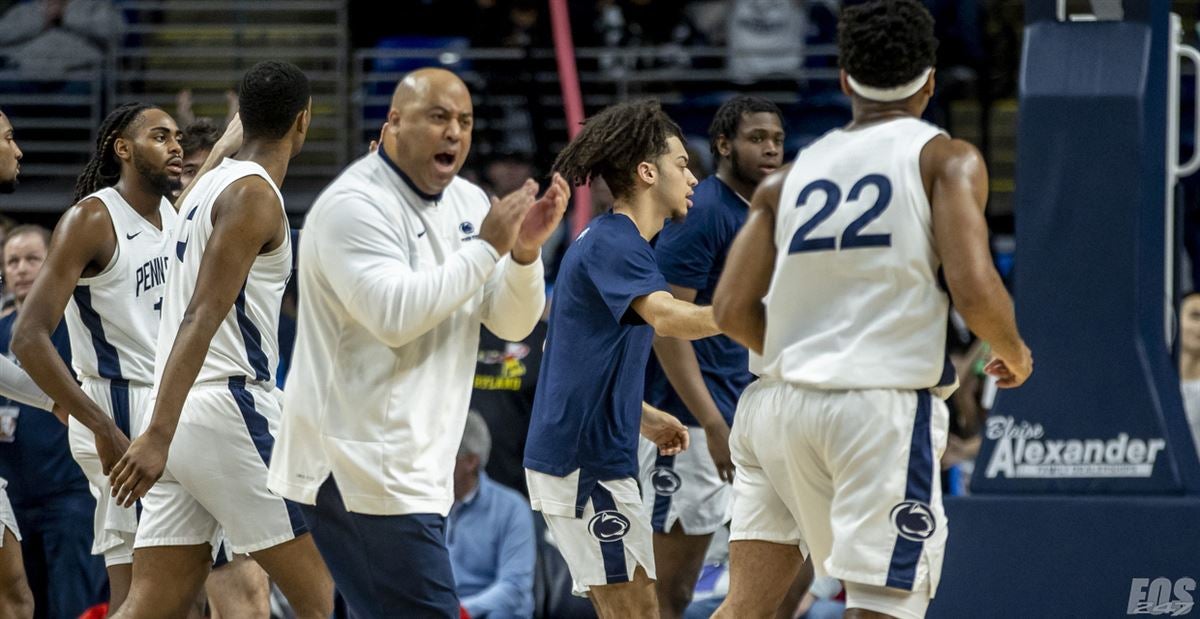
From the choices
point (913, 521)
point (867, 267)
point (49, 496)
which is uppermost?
point (867, 267)

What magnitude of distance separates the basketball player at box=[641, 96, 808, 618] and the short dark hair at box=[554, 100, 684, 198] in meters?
0.80

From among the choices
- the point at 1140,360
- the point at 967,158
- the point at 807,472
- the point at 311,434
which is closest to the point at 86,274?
the point at 311,434

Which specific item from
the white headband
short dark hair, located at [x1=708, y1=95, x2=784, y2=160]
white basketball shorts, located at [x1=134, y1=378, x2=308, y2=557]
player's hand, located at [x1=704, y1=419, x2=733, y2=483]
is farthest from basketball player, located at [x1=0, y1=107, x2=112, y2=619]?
the white headband

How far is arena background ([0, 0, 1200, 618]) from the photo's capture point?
564 centimetres

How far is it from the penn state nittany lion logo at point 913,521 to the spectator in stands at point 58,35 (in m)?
9.37

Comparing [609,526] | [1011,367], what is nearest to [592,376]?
[609,526]

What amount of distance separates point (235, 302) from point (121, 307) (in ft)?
2.89

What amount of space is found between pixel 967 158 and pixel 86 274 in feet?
10.4

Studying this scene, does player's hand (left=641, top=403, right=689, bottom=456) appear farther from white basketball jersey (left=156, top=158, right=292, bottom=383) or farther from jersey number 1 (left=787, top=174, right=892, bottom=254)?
jersey number 1 (left=787, top=174, right=892, bottom=254)

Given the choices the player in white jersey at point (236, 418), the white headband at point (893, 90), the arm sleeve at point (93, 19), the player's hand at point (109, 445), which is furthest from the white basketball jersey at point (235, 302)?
the arm sleeve at point (93, 19)

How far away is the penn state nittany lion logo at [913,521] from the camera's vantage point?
399 centimetres

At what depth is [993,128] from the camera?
12680mm

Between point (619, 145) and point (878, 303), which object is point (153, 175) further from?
point (878, 303)

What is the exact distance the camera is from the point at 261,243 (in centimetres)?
477
